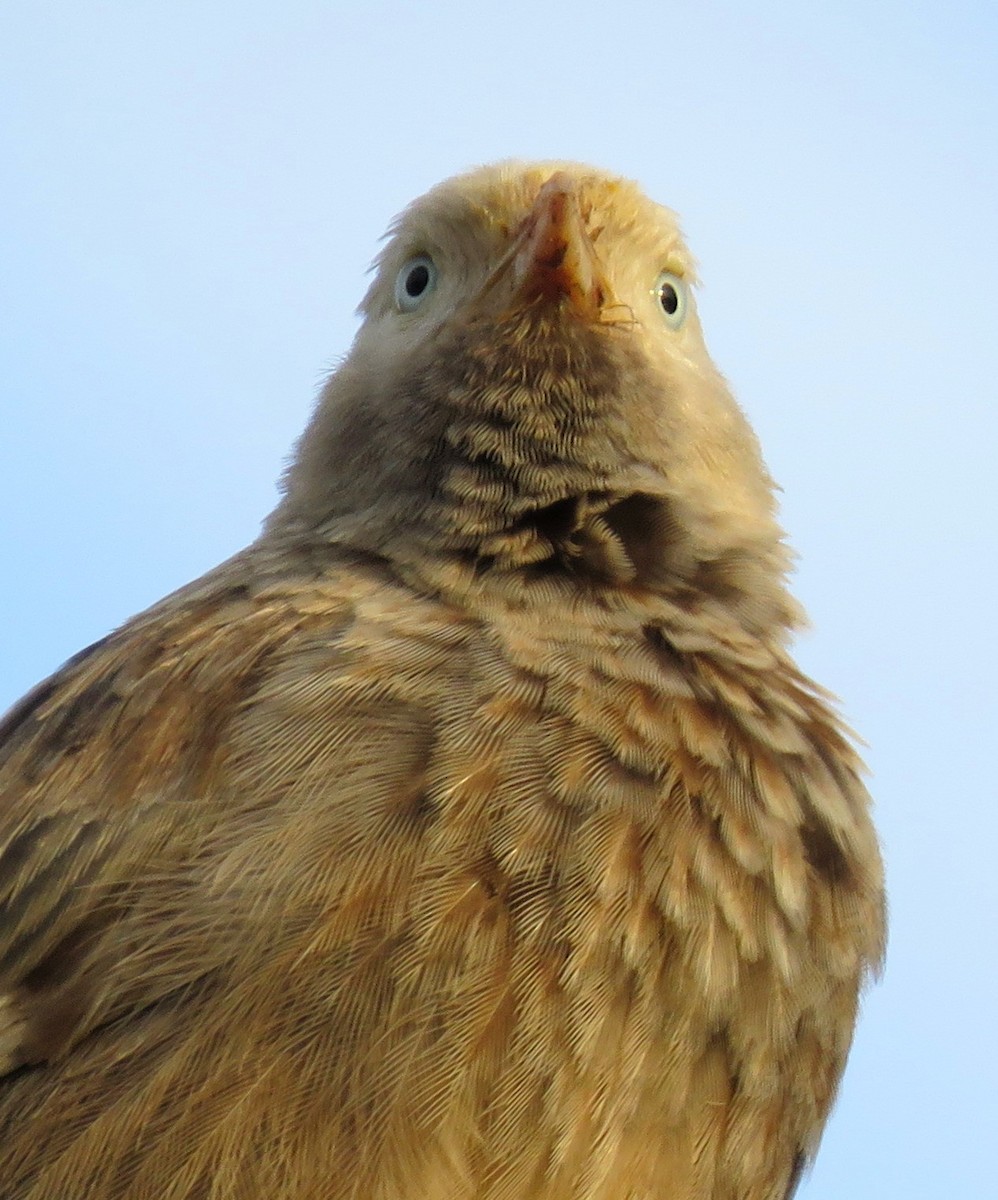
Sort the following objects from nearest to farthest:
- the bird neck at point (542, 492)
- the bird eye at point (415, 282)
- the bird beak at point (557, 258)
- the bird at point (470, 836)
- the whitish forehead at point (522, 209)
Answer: the bird at point (470, 836) < the bird neck at point (542, 492) < the bird beak at point (557, 258) < the whitish forehead at point (522, 209) < the bird eye at point (415, 282)

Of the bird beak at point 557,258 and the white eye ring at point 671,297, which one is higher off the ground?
the bird beak at point 557,258

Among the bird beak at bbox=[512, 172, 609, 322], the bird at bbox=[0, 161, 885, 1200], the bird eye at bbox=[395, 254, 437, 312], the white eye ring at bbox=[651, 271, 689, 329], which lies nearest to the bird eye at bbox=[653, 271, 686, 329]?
the white eye ring at bbox=[651, 271, 689, 329]

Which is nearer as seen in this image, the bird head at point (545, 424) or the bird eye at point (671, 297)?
the bird head at point (545, 424)

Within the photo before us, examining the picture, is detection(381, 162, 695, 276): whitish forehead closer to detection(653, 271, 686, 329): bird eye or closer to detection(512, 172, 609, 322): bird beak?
detection(653, 271, 686, 329): bird eye

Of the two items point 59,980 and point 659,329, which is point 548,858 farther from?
point 659,329

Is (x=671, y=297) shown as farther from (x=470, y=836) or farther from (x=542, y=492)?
(x=470, y=836)

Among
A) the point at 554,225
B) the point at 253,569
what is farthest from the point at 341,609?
the point at 554,225

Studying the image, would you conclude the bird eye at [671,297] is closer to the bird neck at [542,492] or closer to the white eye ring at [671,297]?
the white eye ring at [671,297]

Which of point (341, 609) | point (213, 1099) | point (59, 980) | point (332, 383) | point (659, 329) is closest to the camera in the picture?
point (213, 1099)

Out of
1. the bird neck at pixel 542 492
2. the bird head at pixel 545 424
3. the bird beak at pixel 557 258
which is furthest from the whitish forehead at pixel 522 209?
the bird neck at pixel 542 492
